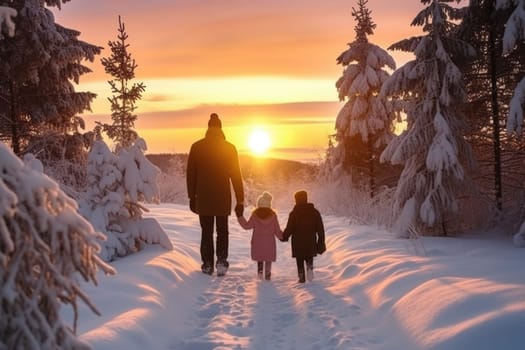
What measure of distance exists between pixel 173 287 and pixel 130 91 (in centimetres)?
853

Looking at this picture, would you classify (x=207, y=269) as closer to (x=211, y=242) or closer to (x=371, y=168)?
(x=211, y=242)

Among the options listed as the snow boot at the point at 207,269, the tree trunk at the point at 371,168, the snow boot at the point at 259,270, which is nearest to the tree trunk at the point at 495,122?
the snow boot at the point at 259,270

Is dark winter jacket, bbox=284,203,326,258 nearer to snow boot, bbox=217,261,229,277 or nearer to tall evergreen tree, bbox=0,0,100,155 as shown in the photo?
snow boot, bbox=217,261,229,277

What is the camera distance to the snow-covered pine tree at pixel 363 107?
78.3 ft

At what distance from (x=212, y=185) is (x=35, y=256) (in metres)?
6.53

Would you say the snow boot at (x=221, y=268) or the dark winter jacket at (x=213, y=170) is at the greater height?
the dark winter jacket at (x=213, y=170)

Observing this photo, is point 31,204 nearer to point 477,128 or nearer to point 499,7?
point 499,7

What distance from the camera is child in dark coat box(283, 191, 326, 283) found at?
28.3 ft

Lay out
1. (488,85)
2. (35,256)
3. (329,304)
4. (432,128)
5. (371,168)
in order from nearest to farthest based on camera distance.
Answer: (35,256) → (329,304) → (432,128) → (488,85) → (371,168)

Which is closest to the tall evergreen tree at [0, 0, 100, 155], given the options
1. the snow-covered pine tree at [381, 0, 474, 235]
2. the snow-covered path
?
the snow-covered path

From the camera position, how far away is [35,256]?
8.36 feet

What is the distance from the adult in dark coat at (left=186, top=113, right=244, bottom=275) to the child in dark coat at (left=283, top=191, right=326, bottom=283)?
102 centimetres

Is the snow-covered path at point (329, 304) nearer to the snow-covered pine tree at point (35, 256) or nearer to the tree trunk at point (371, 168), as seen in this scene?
the snow-covered pine tree at point (35, 256)

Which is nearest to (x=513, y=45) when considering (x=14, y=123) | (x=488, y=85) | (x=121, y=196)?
(x=488, y=85)
